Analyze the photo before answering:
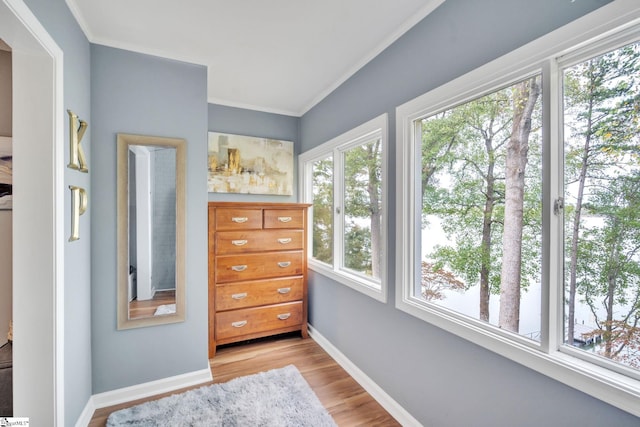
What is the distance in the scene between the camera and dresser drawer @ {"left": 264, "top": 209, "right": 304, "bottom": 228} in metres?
2.89

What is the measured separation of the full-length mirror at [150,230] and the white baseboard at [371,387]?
136cm

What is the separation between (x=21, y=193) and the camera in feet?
4.53

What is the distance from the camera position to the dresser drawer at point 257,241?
106 inches

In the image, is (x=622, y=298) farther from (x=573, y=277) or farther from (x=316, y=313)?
(x=316, y=313)

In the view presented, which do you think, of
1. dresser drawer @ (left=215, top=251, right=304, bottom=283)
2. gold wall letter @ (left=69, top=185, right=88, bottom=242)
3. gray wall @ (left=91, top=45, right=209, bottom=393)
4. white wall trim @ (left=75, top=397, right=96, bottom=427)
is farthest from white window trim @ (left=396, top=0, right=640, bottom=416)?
white wall trim @ (left=75, top=397, right=96, bottom=427)

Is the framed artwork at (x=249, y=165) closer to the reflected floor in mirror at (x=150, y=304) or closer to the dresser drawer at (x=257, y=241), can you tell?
the dresser drawer at (x=257, y=241)

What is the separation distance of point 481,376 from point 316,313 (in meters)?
1.90

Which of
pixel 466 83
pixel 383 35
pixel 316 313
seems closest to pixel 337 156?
pixel 383 35

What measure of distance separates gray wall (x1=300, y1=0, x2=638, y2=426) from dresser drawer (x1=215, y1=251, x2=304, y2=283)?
2.09 feet

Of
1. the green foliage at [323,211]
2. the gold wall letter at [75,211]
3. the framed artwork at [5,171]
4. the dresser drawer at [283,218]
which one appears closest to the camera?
the gold wall letter at [75,211]

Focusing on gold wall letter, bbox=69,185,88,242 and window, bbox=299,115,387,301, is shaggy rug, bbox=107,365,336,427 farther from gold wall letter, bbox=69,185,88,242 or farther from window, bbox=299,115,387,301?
gold wall letter, bbox=69,185,88,242

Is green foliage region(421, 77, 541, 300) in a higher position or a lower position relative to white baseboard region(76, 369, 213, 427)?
higher

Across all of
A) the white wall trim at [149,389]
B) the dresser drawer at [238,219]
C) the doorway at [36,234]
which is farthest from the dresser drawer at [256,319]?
the doorway at [36,234]

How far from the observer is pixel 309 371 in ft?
8.02
